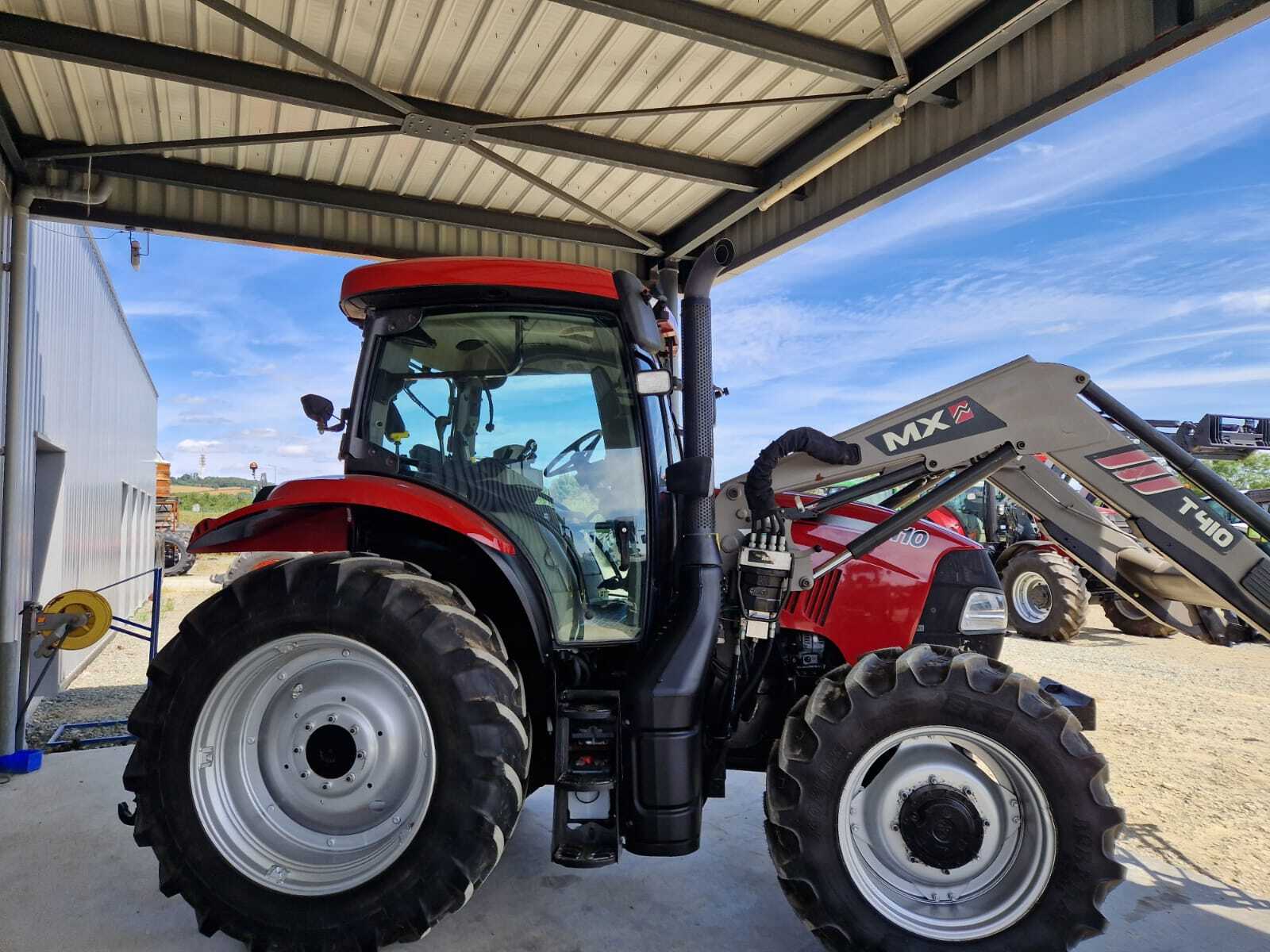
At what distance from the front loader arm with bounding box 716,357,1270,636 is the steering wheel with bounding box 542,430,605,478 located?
530 millimetres

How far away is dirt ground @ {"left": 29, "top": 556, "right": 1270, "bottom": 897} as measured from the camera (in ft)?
13.6

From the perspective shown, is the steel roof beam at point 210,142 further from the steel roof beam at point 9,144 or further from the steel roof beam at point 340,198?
the steel roof beam at point 340,198

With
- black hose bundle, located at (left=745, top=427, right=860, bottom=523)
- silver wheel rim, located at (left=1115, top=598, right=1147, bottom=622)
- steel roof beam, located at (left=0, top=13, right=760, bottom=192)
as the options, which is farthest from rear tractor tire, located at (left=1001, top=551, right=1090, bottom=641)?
A: black hose bundle, located at (left=745, top=427, right=860, bottom=523)

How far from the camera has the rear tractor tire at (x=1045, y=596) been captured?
10812 mm

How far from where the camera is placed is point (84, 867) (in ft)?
12.0

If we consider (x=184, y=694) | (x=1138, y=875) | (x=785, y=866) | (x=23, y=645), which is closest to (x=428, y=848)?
(x=184, y=694)

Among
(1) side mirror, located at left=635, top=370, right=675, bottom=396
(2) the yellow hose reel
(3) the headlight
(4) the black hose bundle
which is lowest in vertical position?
(2) the yellow hose reel

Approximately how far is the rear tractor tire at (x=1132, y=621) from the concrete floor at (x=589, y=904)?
321 inches

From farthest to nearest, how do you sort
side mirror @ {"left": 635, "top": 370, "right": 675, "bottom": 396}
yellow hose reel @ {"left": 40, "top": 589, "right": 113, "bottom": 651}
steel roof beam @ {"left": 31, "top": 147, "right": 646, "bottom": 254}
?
steel roof beam @ {"left": 31, "top": 147, "right": 646, "bottom": 254}
yellow hose reel @ {"left": 40, "top": 589, "right": 113, "bottom": 651}
side mirror @ {"left": 635, "top": 370, "right": 675, "bottom": 396}

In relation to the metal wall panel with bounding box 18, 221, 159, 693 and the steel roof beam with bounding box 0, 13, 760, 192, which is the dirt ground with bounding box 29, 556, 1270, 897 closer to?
the metal wall panel with bounding box 18, 221, 159, 693

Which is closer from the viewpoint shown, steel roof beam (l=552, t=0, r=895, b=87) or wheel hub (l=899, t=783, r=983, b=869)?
wheel hub (l=899, t=783, r=983, b=869)

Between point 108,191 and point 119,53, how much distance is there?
5.24ft

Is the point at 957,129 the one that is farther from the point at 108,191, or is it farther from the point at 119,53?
the point at 108,191

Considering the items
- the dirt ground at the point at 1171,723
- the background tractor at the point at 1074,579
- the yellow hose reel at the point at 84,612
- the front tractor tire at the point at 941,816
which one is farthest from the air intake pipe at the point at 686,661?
the background tractor at the point at 1074,579
